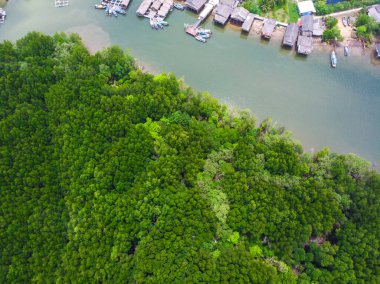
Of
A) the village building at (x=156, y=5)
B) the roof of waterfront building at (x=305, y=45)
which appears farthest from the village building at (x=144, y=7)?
the roof of waterfront building at (x=305, y=45)

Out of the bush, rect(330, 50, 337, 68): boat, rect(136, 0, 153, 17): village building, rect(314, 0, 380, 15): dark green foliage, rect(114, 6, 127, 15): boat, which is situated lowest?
rect(114, 6, 127, 15): boat

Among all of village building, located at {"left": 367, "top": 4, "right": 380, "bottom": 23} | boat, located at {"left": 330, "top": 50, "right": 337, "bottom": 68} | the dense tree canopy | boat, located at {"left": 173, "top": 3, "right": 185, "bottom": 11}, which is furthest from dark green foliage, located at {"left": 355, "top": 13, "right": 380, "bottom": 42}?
boat, located at {"left": 173, "top": 3, "right": 185, "bottom": 11}

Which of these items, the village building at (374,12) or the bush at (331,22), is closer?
the bush at (331,22)

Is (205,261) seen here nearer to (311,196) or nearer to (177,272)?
(177,272)

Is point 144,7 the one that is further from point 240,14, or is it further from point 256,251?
point 256,251

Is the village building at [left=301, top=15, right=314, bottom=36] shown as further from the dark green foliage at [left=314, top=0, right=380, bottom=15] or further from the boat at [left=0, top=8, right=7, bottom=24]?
the boat at [left=0, top=8, right=7, bottom=24]

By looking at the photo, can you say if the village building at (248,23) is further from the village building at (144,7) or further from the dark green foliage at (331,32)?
the village building at (144,7)
